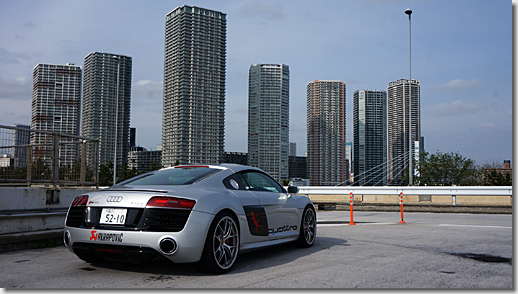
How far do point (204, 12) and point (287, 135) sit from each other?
59.3 metres

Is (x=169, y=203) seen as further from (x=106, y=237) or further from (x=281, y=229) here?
(x=281, y=229)

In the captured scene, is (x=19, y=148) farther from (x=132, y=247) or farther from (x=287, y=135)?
(x=287, y=135)

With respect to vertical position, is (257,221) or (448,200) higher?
(257,221)

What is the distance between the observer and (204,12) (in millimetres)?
123938

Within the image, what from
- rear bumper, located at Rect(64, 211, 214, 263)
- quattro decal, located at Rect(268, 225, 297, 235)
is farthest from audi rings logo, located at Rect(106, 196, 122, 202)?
quattro decal, located at Rect(268, 225, 297, 235)

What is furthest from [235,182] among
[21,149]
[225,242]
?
[21,149]

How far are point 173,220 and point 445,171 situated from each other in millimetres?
37628

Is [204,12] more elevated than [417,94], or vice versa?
[204,12]

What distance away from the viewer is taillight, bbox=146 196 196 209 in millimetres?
4594

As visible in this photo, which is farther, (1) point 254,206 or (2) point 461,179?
(2) point 461,179

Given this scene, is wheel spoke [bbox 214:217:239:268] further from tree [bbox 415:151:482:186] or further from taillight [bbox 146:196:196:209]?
tree [bbox 415:151:482:186]

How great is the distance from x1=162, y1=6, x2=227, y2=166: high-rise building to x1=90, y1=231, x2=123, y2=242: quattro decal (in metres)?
106

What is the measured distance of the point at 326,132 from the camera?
184500 mm

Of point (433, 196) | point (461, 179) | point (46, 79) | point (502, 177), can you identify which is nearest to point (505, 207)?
point (433, 196)
